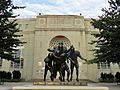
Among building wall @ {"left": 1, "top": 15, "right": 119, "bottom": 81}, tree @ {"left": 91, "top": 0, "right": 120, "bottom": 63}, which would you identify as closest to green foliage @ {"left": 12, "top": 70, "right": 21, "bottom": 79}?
building wall @ {"left": 1, "top": 15, "right": 119, "bottom": 81}

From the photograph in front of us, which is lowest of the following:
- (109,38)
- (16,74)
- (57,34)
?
(16,74)

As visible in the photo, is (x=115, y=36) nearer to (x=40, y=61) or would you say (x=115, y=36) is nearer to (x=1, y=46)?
(x=1, y=46)

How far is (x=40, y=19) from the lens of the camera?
3744 centimetres

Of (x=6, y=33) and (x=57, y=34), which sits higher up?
(x=57, y=34)

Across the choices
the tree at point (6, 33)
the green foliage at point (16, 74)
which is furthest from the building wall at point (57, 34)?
the tree at point (6, 33)

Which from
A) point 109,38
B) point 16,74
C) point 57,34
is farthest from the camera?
point 57,34

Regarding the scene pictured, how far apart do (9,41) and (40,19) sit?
51.1 feet

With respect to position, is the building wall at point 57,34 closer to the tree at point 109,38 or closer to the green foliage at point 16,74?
the green foliage at point 16,74

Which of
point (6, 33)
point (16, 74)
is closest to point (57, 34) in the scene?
point (16, 74)

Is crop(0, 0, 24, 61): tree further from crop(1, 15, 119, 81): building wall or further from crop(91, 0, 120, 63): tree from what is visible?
crop(1, 15, 119, 81): building wall

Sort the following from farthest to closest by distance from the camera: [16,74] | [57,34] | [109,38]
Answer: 1. [57,34]
2. [16,74]
3. [109,38]

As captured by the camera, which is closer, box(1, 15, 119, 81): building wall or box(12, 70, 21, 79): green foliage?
box(12, 70, 21, 79): green foliage

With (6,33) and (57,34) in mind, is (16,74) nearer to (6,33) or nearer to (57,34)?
(57,34)

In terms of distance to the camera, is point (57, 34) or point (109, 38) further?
point (57, 34)
